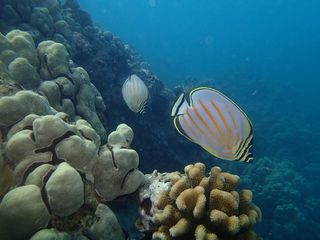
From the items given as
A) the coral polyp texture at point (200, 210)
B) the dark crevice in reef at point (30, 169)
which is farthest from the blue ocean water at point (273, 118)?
the dark crevice in reef at point (30, 169)

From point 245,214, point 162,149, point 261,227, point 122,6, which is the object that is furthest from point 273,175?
point 122,6

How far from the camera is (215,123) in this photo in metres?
2.02

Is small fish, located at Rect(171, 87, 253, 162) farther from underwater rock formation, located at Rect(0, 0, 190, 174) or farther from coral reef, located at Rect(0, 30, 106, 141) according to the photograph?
underwater rock formation, located at Rect(0, 0, 190, 174)

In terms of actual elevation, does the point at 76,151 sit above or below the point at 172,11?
below

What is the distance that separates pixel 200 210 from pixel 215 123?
37.6 inches

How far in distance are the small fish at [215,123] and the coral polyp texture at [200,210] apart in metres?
0.82

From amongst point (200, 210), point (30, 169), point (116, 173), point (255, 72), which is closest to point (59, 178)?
point (30, 169)

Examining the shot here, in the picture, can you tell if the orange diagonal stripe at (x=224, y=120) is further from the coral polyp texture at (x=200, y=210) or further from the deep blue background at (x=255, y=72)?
the deep blue background at (x=255, y=72)

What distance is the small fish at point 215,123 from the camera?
197cm

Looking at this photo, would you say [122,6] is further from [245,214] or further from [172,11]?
[245,214]

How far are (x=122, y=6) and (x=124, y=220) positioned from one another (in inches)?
3910

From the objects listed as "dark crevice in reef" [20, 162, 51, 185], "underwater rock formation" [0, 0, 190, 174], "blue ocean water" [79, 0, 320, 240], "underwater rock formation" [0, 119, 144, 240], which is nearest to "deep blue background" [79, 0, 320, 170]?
"blue ocean water" [79, 0, 320, 240]

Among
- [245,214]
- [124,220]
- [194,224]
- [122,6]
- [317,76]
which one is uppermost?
[122,6]

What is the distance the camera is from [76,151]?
2.79 metres
